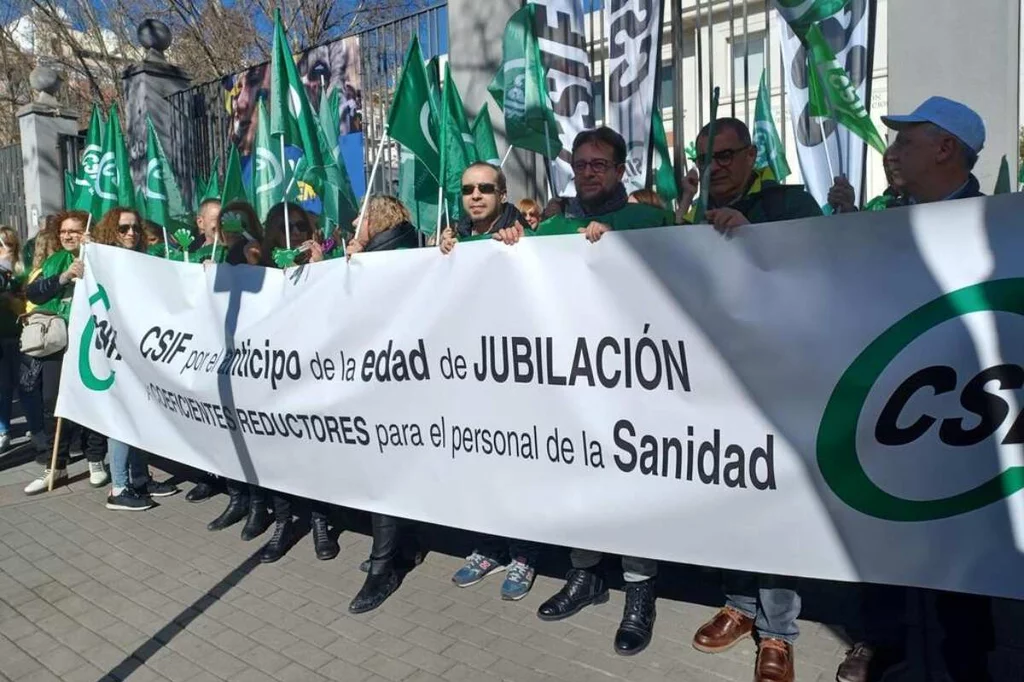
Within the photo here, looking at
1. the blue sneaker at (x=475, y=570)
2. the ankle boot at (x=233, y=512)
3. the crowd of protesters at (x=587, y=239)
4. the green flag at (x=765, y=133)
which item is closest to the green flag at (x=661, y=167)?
the green flag at (x=765, y=133)

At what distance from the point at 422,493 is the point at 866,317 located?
6.40ft

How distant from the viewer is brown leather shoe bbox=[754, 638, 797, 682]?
3.08 m

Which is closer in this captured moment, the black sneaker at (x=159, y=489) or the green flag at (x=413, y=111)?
the green flag at (x=413, y=111)

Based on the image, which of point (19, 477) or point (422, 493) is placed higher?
point (422, 493)

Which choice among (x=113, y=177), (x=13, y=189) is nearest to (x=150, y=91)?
(x=13, y=189)

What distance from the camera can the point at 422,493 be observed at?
3666 mm

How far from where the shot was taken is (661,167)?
251 inches

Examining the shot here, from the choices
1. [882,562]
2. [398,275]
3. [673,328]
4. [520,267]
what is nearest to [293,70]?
[398,275]

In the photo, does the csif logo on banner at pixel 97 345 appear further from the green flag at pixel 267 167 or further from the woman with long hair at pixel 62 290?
the green flag at pixel 267 167

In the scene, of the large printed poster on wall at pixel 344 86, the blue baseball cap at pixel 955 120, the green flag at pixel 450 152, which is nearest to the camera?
the blue baseball cap at pixel 955 120

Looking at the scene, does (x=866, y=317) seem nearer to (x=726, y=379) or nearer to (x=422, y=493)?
(x=726, y=379)

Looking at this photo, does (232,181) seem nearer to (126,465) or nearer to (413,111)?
(413,111)

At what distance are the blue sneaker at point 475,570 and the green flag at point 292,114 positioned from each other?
7.10ft

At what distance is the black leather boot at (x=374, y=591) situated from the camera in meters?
3.87
